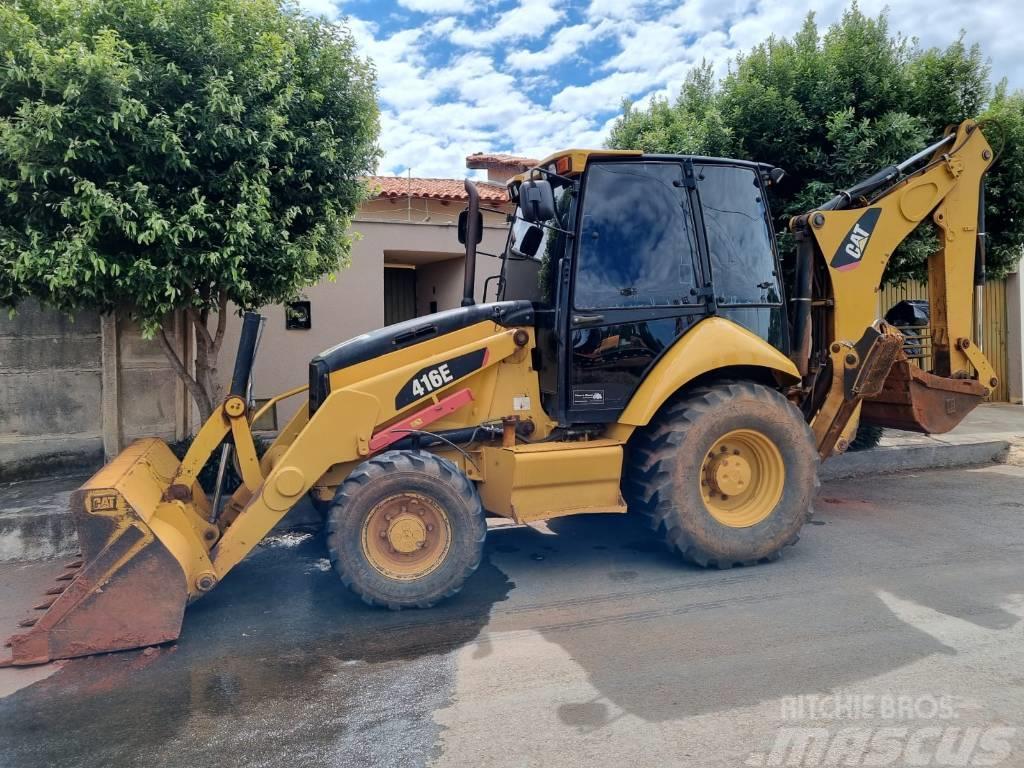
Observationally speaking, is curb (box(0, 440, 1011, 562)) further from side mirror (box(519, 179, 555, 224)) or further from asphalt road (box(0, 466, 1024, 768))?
side mirror (box(519, 179, 555, 224))

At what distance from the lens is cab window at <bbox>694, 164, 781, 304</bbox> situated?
5176 mm

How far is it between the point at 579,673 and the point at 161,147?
446 cm

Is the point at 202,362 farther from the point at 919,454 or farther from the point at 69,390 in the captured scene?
the point at 919,454

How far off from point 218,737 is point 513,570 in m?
2.43

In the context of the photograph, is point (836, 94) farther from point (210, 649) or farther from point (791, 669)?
point (210, 649)

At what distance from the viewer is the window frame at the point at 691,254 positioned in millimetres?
4863

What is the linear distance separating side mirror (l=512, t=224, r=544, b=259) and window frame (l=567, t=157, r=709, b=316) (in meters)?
0.43

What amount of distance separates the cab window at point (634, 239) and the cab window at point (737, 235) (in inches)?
7.8

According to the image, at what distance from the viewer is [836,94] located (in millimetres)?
7438

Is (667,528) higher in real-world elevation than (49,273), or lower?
lower

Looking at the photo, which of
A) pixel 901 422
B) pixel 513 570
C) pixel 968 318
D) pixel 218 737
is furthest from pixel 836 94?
pixel 218 737

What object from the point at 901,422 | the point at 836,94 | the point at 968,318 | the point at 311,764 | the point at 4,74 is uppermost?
the point at 836,94

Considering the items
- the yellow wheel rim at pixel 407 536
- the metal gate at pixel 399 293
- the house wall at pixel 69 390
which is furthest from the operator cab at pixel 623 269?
the metal gate at pixel 399 293

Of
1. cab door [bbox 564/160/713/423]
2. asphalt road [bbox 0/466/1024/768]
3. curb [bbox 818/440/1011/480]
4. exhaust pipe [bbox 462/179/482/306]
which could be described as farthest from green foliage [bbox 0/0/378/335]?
curb [bbox 818/440/1011/480]
